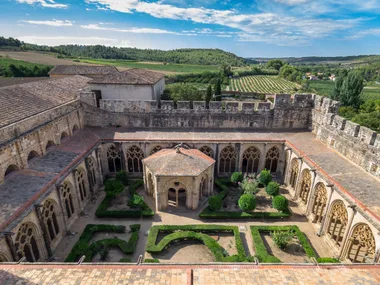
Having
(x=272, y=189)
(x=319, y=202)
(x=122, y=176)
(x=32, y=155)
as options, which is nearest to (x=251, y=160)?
(x=272, y=189)

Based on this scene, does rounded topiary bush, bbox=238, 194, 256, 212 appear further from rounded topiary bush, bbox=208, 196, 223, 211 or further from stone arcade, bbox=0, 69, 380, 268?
stone arcade, bbox=0, 69, 380, 268

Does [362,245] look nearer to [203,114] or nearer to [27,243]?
[203,114]

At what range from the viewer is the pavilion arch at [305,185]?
Answer: 24370mm

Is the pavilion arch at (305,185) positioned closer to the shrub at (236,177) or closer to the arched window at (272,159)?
the arched window at (272,159)

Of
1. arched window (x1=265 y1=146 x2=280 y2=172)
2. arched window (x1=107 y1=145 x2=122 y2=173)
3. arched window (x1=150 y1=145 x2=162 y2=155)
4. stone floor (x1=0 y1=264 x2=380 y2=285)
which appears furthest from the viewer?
arched window (x1=265 y1=146 x2=280 y2=172)

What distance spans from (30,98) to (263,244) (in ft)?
89.0

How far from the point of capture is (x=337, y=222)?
65.9 ft

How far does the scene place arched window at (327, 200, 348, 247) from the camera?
1894 centimetres

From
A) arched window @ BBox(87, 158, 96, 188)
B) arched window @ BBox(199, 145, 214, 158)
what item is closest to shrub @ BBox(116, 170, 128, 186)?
arched window @ BBox(87, 158, 96, 188)

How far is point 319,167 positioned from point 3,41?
148612mm

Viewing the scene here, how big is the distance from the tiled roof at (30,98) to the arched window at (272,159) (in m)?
25.7

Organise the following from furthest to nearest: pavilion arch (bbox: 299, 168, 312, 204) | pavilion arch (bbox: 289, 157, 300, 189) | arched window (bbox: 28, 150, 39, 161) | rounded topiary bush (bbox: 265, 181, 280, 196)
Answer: pavilion arch (bbox: 289, 157, 300, 189) < rounded topiary bush (bbox: 265, 181, 280, 196) < pavilion arch (bbox: 299, 168, 312, 204) < arched window (bbox: 28, 150, 39, 161)

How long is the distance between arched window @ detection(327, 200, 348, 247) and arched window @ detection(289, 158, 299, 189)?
6859 millimetres

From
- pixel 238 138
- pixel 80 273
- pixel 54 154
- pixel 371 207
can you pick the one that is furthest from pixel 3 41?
pixel 371 207
